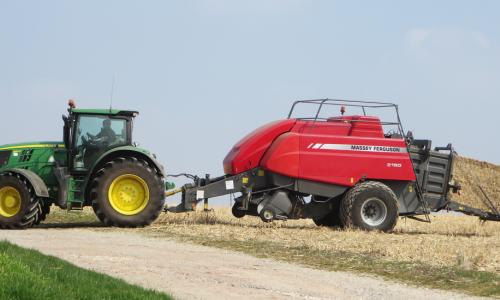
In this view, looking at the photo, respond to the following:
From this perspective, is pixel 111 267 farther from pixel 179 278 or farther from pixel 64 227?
pixel 64 227

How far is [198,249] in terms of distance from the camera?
608 inches

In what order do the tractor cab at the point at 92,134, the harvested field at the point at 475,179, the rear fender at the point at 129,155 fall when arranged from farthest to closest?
the harvested field at the point at 475,179 → the tractor cab at the point at 92,134 → the rear fender at the point at 129,155

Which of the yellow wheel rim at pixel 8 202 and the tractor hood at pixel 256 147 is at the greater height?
the tractor hood at pixel 256 147

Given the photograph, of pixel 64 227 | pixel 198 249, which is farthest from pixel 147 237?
pixel 64 227

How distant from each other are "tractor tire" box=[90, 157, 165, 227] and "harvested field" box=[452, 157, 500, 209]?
320 inches

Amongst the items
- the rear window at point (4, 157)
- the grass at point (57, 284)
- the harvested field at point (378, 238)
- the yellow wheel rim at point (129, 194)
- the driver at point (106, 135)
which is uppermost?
the driver at point (106, 135)

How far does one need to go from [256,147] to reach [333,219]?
298cm

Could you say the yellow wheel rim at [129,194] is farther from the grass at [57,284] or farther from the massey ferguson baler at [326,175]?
the grass at [57,284]

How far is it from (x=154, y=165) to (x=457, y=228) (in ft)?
28.9

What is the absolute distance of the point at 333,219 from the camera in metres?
21.6

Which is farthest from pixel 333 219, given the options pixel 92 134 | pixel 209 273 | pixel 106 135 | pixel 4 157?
pixel 209 273

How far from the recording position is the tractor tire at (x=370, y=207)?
65.9 feet

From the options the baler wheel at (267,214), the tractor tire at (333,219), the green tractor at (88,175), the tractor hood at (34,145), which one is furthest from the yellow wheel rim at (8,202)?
the tractor tire at (333,219)

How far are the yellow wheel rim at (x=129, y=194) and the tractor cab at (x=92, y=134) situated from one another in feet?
3.00
